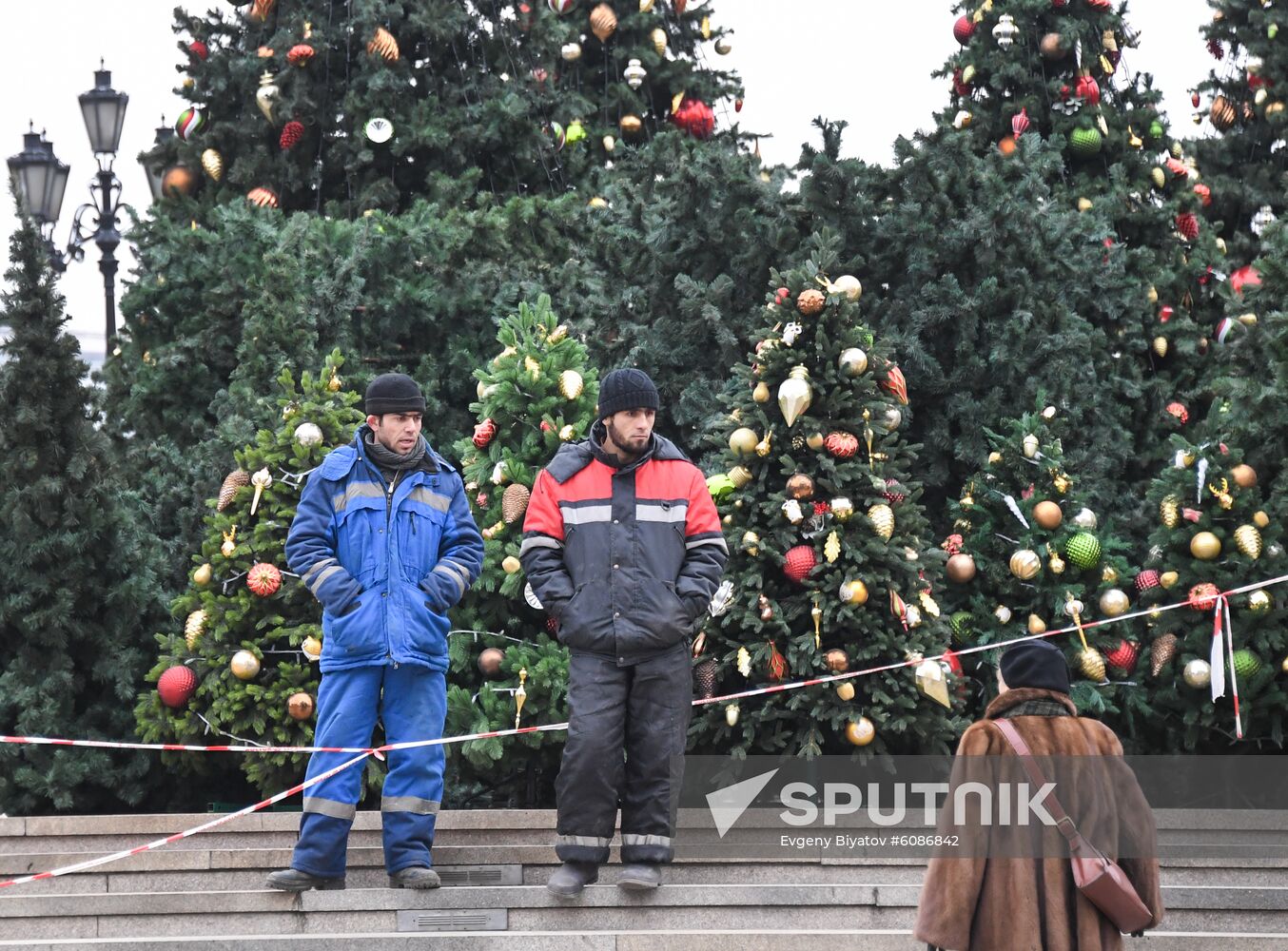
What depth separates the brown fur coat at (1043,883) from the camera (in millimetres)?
5125

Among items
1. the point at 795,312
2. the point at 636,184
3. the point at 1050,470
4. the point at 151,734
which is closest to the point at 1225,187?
the point at 636,184

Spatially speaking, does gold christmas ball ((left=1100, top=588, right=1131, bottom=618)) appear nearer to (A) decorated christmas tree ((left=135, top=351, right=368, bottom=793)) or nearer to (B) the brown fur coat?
(A) decorated christmas tree ((left=135, top=351, right=368, bottom=793))

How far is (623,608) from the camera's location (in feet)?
23.3

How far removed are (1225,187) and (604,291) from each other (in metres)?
6.32

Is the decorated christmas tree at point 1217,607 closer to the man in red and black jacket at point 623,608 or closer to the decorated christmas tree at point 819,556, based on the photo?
the decorated christmas tree at point 819,556

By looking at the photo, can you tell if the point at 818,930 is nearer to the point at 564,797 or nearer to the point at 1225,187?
the point at 564,797

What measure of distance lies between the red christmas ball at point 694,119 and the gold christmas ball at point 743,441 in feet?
23.2

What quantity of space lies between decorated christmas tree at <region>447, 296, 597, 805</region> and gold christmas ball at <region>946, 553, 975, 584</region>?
2.10 m

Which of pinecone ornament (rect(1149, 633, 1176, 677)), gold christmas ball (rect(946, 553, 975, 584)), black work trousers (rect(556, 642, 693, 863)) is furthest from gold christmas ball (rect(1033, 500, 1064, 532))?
black work trousers (rect(556, 642, 693, 863))

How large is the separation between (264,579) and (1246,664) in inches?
194

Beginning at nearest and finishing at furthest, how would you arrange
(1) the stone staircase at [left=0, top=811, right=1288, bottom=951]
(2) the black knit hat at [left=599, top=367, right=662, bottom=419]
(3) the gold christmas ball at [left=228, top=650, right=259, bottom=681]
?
(1) the stone staircase at [left=0, top=811, right=1288, bottom=951] < (2) the black knit hat at [left=599, top=367, right=662, bottom=419] < (3) the gold christmas ball at [left=228, top=650, right=259, bottom=681]

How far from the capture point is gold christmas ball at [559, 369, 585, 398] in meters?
9.62

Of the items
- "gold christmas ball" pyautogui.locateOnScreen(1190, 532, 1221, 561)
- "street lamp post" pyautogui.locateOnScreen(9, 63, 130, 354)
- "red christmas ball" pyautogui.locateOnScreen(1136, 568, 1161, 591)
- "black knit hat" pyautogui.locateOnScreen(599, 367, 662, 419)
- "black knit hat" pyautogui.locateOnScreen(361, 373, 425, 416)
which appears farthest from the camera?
"street lamp post" pyautogui.locateOnScreen(9, 63, 130, 354)

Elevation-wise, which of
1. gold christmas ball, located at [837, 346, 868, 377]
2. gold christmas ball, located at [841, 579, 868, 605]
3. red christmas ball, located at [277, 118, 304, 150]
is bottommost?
gold christmas ball, located at [841, 579, 868, 605]
